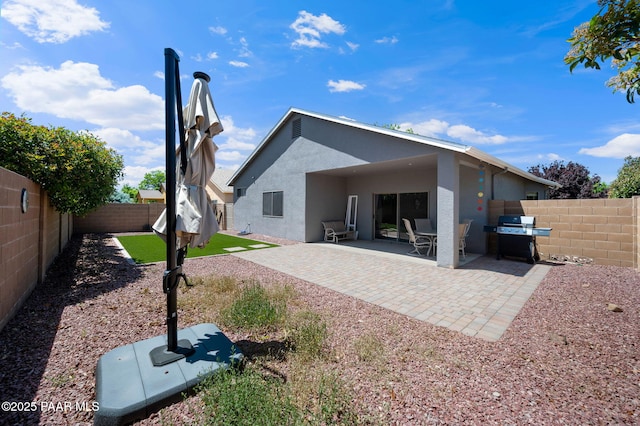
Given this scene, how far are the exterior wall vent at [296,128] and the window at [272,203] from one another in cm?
288

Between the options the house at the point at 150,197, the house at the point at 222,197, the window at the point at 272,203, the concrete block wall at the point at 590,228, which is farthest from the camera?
the house at the point at 150,197

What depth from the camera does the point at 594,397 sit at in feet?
7.50

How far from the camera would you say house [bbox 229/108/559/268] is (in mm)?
7352

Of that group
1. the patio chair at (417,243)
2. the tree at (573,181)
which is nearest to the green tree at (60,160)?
the patio chair at (417,243)

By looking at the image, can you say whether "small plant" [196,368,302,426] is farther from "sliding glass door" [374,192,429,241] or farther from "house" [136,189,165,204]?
"house" [136,189,165,204]

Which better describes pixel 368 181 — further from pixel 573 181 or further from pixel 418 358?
pixel 573 181

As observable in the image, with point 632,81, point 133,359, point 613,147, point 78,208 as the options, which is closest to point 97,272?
point 78,208

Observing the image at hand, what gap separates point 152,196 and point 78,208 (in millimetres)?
39821

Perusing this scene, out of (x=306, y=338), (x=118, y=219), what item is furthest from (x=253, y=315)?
(x=118, y=219)

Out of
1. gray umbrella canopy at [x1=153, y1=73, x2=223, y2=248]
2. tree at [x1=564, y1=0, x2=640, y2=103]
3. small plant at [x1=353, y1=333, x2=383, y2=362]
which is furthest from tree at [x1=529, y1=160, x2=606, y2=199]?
gray umbrella canopy at [x1=153, y1=73, x2=223, y2=248]

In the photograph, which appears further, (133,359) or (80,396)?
(133,359)

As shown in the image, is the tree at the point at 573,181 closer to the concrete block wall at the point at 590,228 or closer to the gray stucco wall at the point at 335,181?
the gray stucco wall at the point at 335,181

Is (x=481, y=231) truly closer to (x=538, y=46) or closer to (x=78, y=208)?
(x=538, y=46)

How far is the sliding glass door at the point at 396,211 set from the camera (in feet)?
36.3
